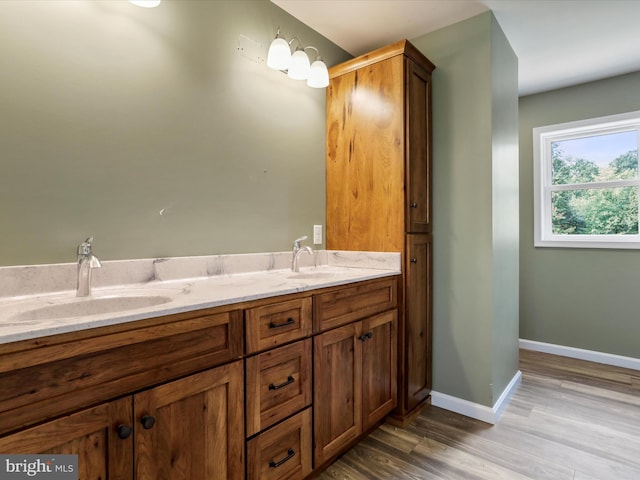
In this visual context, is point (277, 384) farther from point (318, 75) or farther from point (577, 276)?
point (577, 276)

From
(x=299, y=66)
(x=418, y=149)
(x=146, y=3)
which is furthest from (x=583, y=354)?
(x=146, y=3)

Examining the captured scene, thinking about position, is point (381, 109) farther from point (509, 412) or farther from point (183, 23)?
point (509, 412)

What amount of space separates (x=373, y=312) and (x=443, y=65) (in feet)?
5.54

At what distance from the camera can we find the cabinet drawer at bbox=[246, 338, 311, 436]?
3.89 feet

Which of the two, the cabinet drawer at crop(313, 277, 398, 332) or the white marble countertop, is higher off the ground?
the white marble countertop

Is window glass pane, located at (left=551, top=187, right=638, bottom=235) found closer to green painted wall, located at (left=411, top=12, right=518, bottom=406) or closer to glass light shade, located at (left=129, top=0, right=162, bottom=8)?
green painted wall, located at (left=411, top=12, right=518, bottom=406)

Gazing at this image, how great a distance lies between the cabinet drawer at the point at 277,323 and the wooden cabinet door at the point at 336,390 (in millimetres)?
127

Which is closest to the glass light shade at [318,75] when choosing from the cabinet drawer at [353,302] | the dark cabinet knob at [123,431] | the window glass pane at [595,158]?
the cabinet drawer at [353,302]

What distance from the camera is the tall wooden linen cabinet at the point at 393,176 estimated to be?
201cm

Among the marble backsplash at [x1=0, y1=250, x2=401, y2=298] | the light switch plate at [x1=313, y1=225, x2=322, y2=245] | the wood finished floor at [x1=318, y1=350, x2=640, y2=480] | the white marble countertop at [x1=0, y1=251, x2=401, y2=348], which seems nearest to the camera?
the white marble countertop at [x1=0, y1=251, x2=401, y2=348]

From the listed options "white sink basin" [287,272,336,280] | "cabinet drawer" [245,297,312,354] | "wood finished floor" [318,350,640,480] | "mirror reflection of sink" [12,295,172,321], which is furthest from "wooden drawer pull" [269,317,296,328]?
"wood finished floor" [318,350,640,480]

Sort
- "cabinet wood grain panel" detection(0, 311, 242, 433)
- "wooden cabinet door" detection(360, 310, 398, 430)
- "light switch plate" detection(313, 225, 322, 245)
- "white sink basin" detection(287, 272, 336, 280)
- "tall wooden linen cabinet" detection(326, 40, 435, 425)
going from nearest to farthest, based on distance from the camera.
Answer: "cabinet wood grain panel" detection(0, 311, 242, 433) → "wooden cabinet door" detection(360, 310, 398, 430) → "white sink basin" detection(287, 272, 336, 280) → "tall wooden linen cabinet" detection(326, 40, 435, 425) → "light switch plate" detection(313, 225, 322, 245)

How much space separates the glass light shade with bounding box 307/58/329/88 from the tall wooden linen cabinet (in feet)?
0.98

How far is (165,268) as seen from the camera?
4.96 ft
